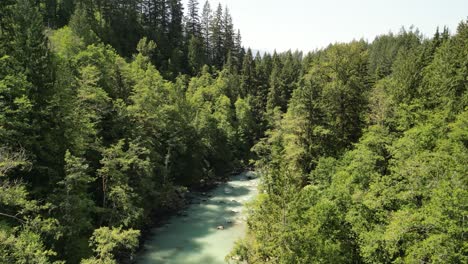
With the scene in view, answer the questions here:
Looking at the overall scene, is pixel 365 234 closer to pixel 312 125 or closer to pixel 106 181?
pixel 312 125

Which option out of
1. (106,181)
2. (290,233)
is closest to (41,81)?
(106,181)

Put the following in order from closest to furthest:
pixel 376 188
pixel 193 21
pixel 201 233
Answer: pixel 376 188, pixel 201 233, pixel 193 21

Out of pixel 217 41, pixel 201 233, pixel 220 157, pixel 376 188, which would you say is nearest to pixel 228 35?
A: pixel 217 41

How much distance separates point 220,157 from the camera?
59188 mm

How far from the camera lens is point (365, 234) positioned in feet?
62.2

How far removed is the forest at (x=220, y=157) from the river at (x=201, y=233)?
226 centimetres

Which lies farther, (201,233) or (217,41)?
(217,41)

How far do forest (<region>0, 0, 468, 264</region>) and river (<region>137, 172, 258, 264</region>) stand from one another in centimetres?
226

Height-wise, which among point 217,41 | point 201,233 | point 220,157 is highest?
point 217,41

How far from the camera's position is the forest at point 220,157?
1753cm

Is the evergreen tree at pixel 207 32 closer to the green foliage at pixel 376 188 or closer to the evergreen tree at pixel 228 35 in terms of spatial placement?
the evergreen tree at pixel 228 35

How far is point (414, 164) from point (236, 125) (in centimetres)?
5340

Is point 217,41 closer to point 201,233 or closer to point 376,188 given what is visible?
point 201,233

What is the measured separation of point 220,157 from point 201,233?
83.1ft
